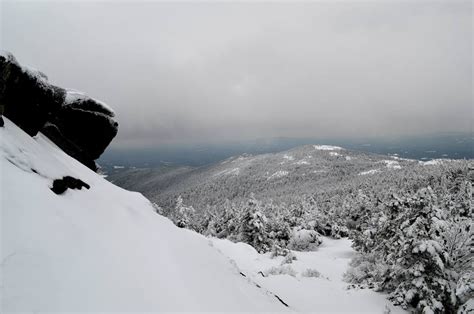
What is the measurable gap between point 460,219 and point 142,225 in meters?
17.0

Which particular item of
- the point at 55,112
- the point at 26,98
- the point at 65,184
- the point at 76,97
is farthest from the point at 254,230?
the point at 65,184

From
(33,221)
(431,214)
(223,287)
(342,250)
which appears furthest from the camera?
(342,250)

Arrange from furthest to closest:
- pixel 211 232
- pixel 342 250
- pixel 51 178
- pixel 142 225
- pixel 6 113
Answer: pixel 211 232 → pixel 342 250 → pixel 6 113 → pixel 142 225 → pixel 51 178

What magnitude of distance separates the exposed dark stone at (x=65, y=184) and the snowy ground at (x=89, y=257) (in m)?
0.15

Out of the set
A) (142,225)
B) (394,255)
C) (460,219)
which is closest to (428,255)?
(394,255)

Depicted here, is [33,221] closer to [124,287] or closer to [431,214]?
[124,287]

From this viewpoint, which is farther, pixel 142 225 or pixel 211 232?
pixel 211 232

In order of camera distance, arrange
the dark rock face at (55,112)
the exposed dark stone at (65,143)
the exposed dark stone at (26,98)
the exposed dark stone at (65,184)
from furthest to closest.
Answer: the exposed dark stone at (65,143) → the dark rock face at (55,112) → the exposed dark stone at (26,98) → the exposed dark stone at (65,184)

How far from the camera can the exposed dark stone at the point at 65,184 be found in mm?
7386

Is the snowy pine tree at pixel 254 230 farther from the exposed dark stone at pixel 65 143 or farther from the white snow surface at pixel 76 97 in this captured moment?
the white snow surface at pixel 76 97

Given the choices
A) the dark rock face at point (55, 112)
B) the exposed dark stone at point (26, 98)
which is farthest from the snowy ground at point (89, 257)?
the dark rock face at point (55, 112)

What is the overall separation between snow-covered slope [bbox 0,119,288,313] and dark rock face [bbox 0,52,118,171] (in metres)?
2.67

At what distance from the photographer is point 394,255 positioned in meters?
14.5

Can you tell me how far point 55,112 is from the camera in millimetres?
13547
